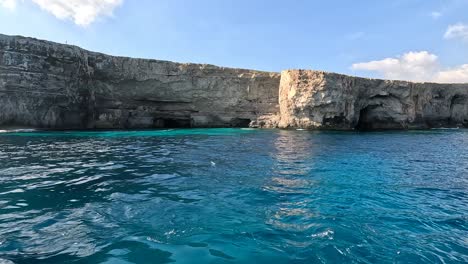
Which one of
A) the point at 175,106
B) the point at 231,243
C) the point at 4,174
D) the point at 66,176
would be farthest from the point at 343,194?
the point at 175,106

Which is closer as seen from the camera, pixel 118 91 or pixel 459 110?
pixel 118 91

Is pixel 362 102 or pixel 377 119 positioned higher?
pixel 362 102

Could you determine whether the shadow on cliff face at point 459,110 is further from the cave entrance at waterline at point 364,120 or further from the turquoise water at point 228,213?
the turquoise water at point 228,213

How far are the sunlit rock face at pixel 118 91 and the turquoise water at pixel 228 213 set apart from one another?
2378cm

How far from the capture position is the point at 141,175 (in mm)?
12047

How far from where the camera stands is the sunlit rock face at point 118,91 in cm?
3400

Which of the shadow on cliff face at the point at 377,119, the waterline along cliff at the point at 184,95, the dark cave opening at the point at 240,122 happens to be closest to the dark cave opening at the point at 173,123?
the waterline along cliff at the point at 184,95

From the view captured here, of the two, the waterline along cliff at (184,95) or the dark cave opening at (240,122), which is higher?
the waterline along cliff at (184,95)

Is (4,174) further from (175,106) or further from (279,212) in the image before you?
(175,106)

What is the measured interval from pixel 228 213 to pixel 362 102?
4320 cm

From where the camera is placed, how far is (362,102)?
152 feet

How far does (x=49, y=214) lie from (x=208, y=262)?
4.23 meters

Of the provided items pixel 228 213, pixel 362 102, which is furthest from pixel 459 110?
pixel 228 213

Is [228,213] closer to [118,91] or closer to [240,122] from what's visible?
[118,91]
